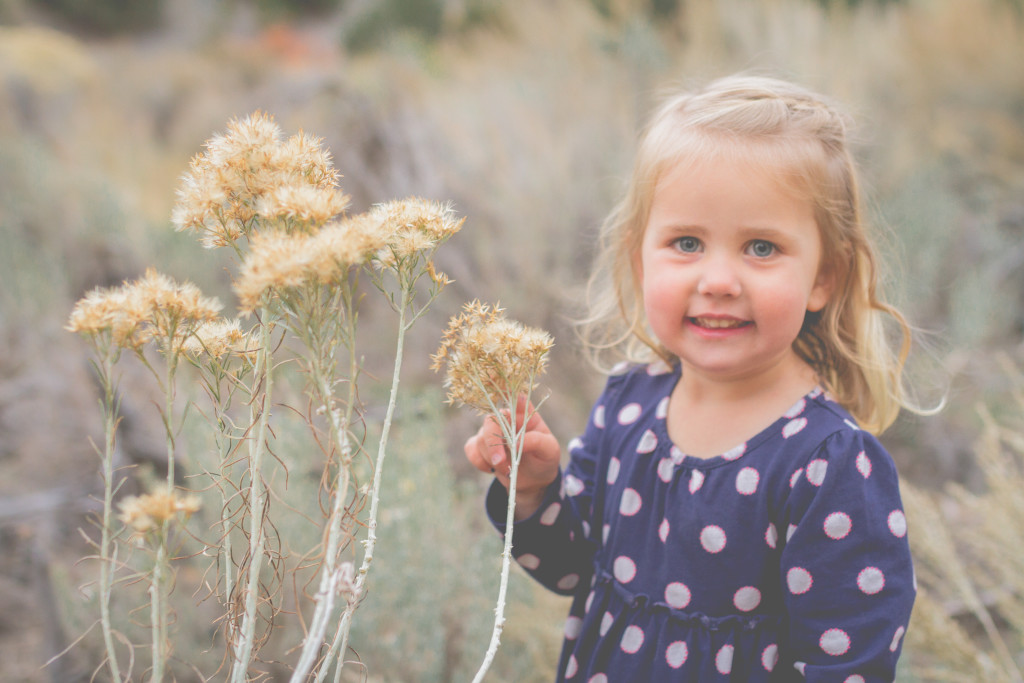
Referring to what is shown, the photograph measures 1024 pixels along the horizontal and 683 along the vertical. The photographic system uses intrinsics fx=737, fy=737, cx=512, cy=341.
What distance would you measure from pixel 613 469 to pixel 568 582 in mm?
234

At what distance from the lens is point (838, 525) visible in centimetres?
102

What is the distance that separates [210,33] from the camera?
1512cm

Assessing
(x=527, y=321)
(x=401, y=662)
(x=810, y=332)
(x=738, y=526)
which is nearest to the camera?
(x=738, y=526)

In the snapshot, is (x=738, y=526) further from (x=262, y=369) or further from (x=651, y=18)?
(x=651, y=18)

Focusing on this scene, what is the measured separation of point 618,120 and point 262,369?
3688 millimetres

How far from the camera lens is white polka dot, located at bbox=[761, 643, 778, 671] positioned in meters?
1.09

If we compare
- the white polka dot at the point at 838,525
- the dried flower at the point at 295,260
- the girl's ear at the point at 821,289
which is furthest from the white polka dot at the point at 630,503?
the dried flower at the point at 295,260

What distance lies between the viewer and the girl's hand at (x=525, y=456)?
97 cm

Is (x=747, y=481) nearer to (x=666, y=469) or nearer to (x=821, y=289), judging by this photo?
(x=666, y=469)

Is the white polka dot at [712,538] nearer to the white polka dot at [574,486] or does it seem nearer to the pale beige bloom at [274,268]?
the white polka dot at [574,486]

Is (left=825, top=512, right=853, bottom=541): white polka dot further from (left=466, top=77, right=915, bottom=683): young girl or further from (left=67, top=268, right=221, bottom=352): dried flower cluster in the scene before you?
(left=67, top=268, right=221, bottom=352): dried flower cluster

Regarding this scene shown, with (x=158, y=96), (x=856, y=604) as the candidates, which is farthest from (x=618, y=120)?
(x=158, y=96)

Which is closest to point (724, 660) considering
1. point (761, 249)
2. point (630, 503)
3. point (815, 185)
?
point (630, 503)

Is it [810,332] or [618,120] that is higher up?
[618,120]
